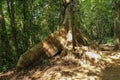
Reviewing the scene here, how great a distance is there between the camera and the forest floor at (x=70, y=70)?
8891 mm

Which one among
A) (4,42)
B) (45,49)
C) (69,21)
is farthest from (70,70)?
(4,42)

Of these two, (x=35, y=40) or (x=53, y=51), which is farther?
(x=35, y=40)

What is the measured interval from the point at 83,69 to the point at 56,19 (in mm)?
14953

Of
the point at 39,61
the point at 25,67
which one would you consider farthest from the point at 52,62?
the point at 25,67

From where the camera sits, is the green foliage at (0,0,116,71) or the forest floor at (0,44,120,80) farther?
the green foliage at (0,0,116,71)

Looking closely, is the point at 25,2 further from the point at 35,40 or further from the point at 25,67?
the point at 25,67

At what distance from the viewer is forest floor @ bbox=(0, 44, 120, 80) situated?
889cm

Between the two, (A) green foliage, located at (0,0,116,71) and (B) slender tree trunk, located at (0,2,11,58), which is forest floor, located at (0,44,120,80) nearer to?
(B) slender tree trunk, located at (0,2,11,58)

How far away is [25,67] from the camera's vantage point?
10.4 metres

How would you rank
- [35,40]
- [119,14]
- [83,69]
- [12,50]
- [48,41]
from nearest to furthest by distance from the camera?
[83,69], [48,41], [12,50], [119,14], [35,40]

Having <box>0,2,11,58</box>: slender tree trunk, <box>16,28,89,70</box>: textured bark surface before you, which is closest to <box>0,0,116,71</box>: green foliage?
<box>0,2,11,58</box>: slender tree trunk

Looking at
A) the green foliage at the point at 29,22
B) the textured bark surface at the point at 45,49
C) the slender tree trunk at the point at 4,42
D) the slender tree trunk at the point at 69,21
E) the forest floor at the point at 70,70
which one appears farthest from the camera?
the green foliage at the point at 29,22

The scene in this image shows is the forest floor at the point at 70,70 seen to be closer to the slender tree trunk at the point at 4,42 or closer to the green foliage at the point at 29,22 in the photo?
the slender tree trunk at the point at 4,42

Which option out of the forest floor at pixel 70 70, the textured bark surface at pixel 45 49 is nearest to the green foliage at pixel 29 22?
the forest floor at pixel 70 70
